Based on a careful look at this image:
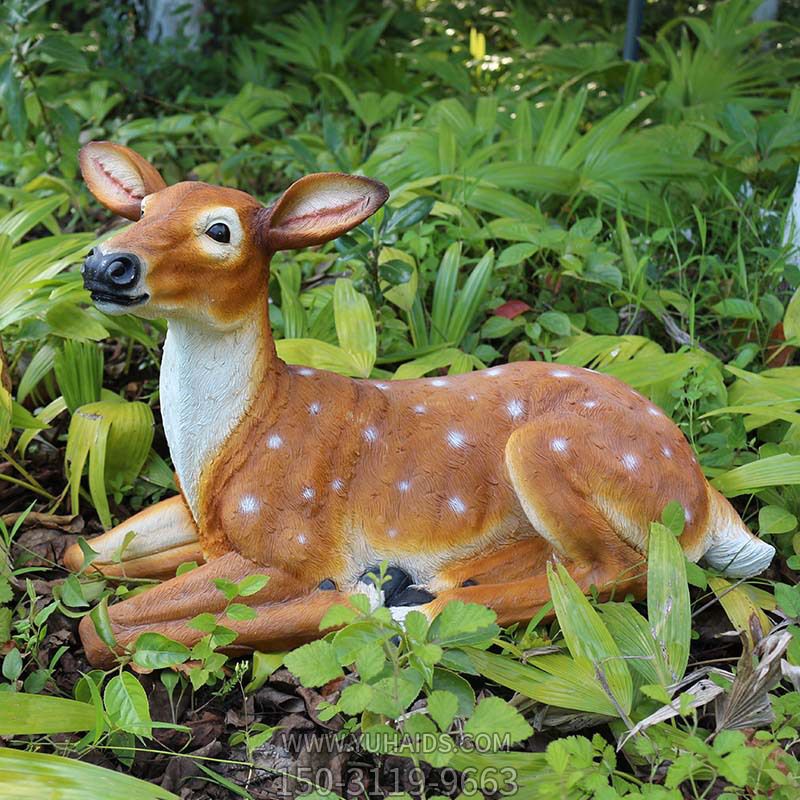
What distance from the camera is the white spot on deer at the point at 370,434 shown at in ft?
7.76

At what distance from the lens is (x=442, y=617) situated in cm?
195

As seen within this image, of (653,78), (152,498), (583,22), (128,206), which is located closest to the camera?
(128,206)

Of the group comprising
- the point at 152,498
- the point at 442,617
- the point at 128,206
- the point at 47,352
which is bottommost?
the point at 152,498

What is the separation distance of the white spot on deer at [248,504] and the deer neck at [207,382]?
0.37 ft

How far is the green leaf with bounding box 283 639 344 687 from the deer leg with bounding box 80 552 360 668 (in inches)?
14.4

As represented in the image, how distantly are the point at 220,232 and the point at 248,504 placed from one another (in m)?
0.60

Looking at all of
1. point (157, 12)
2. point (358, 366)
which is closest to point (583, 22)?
point (157, 12)

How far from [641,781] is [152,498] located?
1.58m

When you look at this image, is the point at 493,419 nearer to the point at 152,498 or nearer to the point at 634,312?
the point at 152,498

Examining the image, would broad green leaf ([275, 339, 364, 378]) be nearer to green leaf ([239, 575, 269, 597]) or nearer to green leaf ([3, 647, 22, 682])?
green leaf ([239, 575, 269, 597])

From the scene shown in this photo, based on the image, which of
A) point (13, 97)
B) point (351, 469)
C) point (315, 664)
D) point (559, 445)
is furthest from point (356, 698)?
point (13, 97)

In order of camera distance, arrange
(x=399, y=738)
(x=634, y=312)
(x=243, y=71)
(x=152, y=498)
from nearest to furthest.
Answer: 1. (x=399, y=738)
2. (x=152, y=498)
3. (x=634, y=312)
4. (x=243, y=71)

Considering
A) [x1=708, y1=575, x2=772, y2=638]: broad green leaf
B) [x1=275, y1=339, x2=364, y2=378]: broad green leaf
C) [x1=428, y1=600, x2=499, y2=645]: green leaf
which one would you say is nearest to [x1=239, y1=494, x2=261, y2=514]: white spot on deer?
[x1=428, y1=600, x2=499, y2=645]: green leaf

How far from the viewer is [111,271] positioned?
1.99 m
